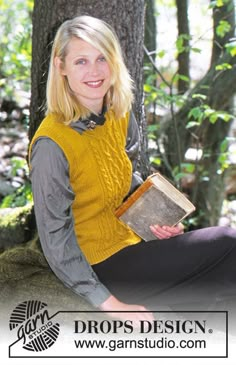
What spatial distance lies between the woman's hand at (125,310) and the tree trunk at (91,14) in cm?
103

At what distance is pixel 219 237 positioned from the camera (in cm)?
285

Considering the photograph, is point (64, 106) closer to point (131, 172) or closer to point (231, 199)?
point (131, 172)

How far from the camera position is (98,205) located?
2.88 m

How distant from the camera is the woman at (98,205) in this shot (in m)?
2.69

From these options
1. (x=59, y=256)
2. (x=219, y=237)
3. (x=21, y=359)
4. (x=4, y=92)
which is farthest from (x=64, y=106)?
(x=4, y=92)

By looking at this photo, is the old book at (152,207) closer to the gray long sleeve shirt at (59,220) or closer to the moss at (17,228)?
the gray long sleeve shirt at (59,220)

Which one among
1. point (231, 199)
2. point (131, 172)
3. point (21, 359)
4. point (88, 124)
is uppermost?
point (88, 124)

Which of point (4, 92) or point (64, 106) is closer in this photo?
point (64, 106)

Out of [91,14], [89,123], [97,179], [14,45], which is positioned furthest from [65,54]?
[14,45]

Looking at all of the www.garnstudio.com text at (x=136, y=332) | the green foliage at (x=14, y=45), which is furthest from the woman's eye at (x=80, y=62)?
the green foliage at (x=14, y=45)

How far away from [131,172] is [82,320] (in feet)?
2.26

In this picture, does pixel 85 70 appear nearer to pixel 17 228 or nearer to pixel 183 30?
pixel 17 228

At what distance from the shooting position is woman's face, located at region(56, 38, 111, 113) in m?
2.76

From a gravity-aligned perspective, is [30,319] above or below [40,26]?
below
